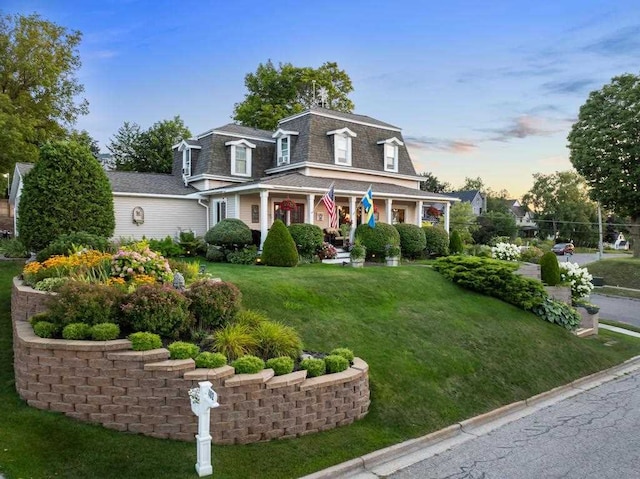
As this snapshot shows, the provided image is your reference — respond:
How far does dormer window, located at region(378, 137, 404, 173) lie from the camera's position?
79.2ft

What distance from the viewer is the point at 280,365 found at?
5879 mm

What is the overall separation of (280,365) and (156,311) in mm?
1907

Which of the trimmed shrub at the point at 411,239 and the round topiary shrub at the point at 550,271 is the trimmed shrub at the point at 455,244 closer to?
the trimmed shrub at the point at 411,239

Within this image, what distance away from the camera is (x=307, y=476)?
4.95 metres

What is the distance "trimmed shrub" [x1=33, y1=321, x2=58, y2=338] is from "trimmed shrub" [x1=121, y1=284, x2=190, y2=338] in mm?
877

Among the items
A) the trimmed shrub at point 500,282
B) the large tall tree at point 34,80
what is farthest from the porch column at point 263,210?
the large tall tree at point 34,80

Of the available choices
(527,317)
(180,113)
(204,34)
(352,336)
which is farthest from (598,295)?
(180,113)

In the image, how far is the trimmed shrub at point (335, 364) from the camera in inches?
252

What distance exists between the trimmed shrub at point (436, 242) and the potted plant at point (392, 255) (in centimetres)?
414

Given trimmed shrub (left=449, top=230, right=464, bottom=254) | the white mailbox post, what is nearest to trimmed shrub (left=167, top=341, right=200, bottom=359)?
the white mailbox post

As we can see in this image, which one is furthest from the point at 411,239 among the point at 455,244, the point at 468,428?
the point at 468,428

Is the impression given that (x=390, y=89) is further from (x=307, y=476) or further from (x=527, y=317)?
(x=307, y=476)

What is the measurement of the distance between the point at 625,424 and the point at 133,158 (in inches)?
1454

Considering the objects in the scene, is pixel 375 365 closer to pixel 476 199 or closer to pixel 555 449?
pixel 555 449
